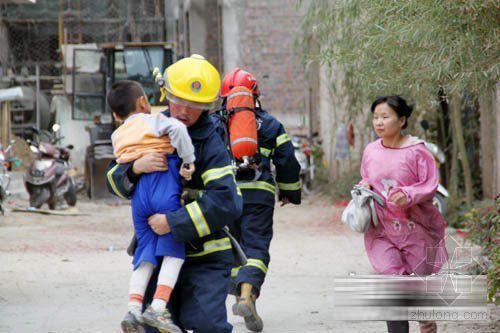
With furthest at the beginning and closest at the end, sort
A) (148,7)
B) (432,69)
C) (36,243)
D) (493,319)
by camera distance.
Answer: (148,7) → (36,243) → (493,319) → (432,69)

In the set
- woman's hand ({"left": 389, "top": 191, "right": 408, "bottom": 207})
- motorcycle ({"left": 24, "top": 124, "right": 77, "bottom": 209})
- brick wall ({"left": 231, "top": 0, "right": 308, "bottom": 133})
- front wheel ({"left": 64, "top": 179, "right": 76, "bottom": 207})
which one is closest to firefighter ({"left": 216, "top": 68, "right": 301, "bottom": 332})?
woman's hand ({"left": 389, "top": 191, "right": 408, "bottom": 207})

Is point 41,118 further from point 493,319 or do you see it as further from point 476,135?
point 493,319

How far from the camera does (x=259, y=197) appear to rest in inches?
294

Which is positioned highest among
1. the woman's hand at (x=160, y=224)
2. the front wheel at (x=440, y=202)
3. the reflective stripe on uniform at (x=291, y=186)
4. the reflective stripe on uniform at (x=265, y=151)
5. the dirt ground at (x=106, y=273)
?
the reflective stripe on uniform at (x=265, y=151)

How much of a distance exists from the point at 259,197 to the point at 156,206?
2.76 metres

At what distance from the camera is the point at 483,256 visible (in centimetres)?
811

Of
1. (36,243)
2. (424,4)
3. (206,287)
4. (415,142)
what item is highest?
(424,4)

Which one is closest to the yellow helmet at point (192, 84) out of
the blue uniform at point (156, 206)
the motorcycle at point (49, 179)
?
the blue uniform at point (156, 206)

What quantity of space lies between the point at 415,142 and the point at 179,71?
6.37 feet

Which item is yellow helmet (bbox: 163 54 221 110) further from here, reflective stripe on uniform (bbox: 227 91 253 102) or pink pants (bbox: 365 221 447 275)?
reflective stripe on uniform (bbox: 227 91 253 102)

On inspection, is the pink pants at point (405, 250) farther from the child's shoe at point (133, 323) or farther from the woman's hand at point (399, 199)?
the child's shoe at point (133, 323)

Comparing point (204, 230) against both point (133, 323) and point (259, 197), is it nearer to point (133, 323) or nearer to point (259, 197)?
point (133, 323)

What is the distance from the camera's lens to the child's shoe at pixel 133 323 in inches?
185

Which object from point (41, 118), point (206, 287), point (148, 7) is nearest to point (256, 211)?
point (206, 287)
